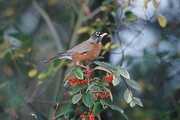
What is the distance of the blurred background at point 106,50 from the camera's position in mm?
2992

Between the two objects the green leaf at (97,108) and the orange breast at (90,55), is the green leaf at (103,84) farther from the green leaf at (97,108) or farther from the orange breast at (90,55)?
the orange breast at (90,55)

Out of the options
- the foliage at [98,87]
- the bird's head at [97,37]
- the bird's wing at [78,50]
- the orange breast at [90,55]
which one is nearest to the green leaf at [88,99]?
the foliage at [98,87]

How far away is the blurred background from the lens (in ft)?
9.82

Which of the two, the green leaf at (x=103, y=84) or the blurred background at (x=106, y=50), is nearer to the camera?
the green leaf at (x=103, y=84)

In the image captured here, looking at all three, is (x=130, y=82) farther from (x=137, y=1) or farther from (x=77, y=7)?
(x=77, y=7)

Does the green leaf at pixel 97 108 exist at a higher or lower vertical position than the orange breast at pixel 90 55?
higher

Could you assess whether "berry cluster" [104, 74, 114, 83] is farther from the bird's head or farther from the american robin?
the bird's head

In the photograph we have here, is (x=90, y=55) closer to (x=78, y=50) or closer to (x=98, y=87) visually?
(x=78, y=50)

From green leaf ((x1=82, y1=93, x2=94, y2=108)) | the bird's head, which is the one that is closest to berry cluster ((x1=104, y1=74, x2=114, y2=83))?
green leaf ((x1=82, y1=93, x2=94, y2=108))

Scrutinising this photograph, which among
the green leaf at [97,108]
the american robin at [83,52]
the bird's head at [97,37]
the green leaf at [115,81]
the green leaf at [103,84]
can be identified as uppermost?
the green leaf at [103,84]

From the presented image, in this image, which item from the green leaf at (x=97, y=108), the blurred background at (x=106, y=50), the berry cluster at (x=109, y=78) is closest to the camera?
the green leaf at (x=97, y=108)

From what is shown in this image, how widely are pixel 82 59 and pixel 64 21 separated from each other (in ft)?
9.14

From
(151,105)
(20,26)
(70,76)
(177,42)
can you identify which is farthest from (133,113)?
(70,76)

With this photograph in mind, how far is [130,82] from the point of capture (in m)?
1.64
